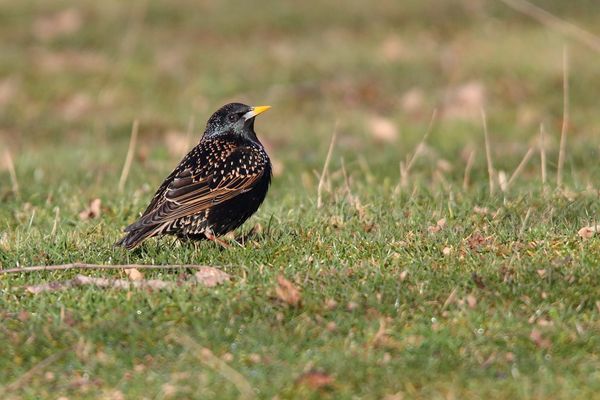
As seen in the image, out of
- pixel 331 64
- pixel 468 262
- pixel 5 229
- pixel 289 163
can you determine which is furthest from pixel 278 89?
pixel 468 262

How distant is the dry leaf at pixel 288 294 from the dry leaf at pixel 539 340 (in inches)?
47.5

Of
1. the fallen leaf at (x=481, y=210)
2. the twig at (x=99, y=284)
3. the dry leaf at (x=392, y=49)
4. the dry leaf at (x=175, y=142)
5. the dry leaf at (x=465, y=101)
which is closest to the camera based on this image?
the twig at (x=99, y=284)

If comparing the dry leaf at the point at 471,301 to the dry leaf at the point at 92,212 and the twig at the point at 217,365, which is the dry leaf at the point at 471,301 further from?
the dry leaf at the point at 92,212

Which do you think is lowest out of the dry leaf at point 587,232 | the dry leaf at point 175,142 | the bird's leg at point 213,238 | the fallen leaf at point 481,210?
the dry leaf at point 175,142

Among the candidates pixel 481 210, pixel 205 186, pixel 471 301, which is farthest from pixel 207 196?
pixel 471 301

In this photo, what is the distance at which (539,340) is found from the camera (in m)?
5.58

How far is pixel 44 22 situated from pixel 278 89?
5.58 m

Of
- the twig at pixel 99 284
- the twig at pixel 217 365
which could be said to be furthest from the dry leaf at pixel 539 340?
the twig at pixel 99 284

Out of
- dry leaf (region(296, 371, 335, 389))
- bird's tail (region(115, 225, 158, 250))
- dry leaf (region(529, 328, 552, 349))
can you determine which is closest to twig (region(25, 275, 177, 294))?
bird's tail (region(115, 225, 158, 250))

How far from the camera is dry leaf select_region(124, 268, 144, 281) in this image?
21.4 ft

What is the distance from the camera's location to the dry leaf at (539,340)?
555 cm

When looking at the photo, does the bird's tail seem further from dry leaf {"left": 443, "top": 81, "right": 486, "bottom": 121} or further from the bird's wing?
dry leaf {"left": 443, "top": 81, "right": 486, "bottom": 121}

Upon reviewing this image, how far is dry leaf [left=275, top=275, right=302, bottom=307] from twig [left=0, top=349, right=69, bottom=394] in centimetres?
113

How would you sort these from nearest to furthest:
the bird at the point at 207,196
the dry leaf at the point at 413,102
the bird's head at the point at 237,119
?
the bird at the point at 207,196, the bird's head at the point at 237,119, the dry leaf at the point at 413,102
